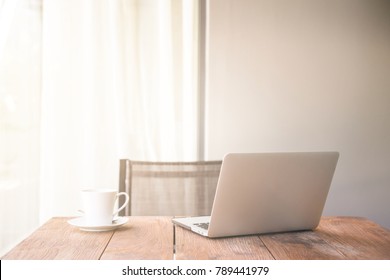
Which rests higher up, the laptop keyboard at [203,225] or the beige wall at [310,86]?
the beige wall at [310,86]

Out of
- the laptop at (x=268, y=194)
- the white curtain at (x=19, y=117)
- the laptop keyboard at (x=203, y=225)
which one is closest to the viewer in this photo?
the laptop at (x=268, y=194)

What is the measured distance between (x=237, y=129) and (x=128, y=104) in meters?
0.57

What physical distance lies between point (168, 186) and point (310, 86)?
1159 mm

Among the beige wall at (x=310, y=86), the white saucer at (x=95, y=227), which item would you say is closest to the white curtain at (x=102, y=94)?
the beige wall at (x=310, y=86)

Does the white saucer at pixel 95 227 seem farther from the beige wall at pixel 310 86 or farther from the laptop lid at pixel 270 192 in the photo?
the beige wall at pixel 310 86

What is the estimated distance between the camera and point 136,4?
247 cm

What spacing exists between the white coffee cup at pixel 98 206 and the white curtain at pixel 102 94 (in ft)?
4.11

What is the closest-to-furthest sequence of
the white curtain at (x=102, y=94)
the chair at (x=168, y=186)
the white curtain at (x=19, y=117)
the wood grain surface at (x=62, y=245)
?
the wood grain surface at (x=62, y=245) → the chair at (x=168, y=186) → the white curtain at (x=19, y=117) → the white curtain at (x=102, y=94)

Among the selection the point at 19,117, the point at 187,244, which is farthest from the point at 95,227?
the point at 19,117

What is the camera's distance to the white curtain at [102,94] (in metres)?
2.42

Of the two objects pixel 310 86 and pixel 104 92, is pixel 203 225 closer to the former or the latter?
pixel 104 92

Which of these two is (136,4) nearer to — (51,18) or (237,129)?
(51,18)
